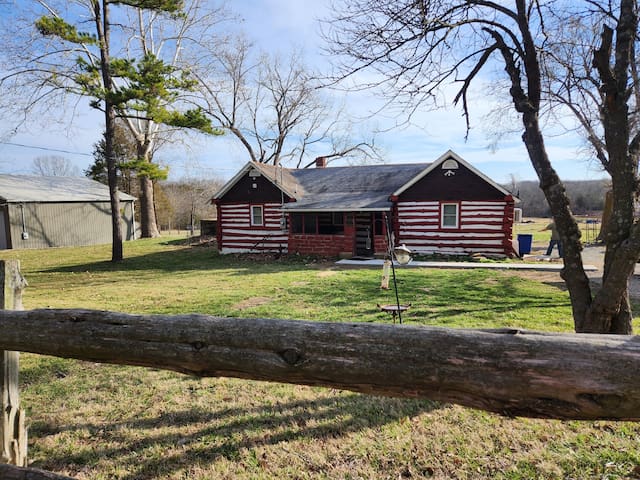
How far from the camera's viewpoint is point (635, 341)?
5.56 feet

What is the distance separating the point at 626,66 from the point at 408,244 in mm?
15322

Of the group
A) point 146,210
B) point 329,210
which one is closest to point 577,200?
point 329,210

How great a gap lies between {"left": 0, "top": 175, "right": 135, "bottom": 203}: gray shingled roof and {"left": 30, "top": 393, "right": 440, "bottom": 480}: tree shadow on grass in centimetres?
2752

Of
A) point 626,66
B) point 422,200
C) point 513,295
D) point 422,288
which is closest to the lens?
point 626,66

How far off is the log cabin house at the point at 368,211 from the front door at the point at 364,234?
0.05 meters

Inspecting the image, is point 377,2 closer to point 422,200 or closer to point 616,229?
point 616,229

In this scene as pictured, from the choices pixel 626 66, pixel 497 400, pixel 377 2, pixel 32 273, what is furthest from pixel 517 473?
pixel 32 273

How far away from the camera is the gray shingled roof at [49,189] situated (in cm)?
2595

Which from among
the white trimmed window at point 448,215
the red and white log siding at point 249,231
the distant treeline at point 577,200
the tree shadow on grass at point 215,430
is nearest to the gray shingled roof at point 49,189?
the red and white log siding at point 249,231

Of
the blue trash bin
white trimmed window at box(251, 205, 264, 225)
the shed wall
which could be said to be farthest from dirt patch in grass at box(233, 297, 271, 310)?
the shed wall

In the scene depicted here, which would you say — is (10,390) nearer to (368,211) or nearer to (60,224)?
(368,211)

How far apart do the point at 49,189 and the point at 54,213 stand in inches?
126

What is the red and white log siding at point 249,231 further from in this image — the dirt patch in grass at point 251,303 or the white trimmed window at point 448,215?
the dirt patch in grass at point 251,303

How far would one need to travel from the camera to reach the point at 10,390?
293cm
